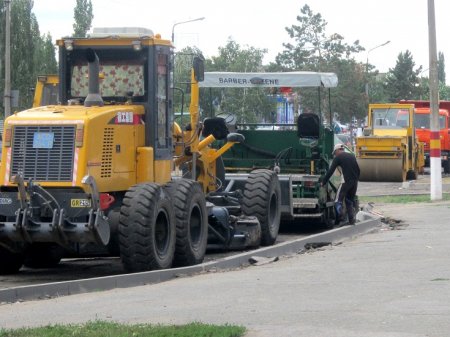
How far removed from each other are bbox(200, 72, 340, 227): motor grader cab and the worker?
0.86 feet

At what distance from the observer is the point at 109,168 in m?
13.9

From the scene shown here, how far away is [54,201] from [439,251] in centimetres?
587

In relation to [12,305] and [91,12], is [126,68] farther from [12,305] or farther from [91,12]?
[91,12]

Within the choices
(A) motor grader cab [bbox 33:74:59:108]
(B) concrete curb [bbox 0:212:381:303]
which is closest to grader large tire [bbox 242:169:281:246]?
(B) concrete curb [bbox 0:212:381:303]

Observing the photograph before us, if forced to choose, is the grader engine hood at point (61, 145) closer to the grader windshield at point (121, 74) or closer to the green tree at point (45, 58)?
the grader windshield at point (121, 74)

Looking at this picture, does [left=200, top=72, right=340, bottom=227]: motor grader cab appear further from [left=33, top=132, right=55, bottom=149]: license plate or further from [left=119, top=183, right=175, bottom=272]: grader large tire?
[left=33, top=132, right=55, bottom=149]: license plate

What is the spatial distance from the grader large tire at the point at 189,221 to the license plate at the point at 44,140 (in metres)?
1.84

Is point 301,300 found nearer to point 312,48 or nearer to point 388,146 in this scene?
point 388,146

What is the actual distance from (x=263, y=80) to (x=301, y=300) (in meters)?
10.3

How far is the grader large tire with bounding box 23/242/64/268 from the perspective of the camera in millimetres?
15052

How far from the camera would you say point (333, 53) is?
221ft

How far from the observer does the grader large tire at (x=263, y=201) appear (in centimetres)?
1753

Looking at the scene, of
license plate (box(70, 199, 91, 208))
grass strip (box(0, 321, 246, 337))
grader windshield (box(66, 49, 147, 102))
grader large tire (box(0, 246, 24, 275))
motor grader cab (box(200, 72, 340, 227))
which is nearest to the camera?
grass strip (box(0, 321, 246, 337))

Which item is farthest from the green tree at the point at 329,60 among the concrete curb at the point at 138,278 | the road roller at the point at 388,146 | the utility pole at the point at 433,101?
the concrete curb at the point at 138,278
